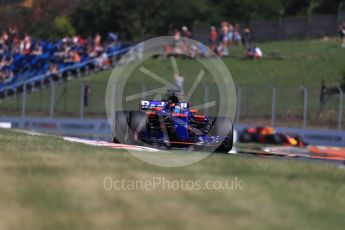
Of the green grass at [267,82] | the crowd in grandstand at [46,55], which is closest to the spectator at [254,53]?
the green grass at [267,82]

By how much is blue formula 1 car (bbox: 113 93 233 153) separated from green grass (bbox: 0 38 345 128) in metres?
11.0

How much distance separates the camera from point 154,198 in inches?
287

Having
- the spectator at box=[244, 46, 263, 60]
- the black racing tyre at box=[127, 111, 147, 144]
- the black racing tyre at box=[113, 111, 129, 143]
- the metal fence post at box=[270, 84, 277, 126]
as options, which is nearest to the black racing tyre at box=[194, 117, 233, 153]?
the black racing tyre at box=[127, 111, 147, 144]

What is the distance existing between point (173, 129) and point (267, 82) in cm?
1619

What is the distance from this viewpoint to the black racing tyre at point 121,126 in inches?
629

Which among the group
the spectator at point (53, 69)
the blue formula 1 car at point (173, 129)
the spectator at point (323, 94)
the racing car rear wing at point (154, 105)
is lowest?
the blue formula 1 car at point (173, 129)

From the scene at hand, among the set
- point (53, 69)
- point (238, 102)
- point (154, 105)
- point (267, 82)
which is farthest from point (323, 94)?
point (53, 69)

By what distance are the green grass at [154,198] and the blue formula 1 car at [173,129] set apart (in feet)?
19.9

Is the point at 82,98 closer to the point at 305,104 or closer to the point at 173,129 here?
the point at 305,104

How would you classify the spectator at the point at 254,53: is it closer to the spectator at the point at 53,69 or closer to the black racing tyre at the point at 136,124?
the spectator at the point at 53,69

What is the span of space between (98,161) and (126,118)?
6.52 metres

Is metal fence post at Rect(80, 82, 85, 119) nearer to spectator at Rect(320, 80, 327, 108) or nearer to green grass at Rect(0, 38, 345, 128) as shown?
green grass at Rect(0, 38, 345, 128)

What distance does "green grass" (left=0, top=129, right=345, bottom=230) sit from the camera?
6.57 meters

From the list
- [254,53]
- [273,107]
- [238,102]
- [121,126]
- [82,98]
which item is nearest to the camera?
[121,126]
